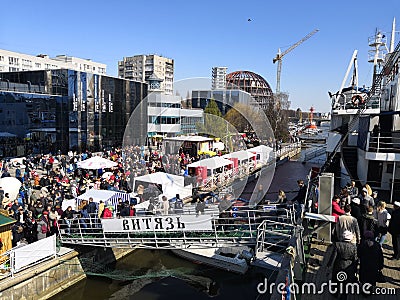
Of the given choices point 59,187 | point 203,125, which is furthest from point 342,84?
point 59,187

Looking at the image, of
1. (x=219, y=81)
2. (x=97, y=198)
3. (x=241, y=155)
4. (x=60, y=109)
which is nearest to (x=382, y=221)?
(x=97, y=198)

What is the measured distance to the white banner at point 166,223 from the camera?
10.1 metres

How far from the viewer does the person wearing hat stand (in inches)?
207

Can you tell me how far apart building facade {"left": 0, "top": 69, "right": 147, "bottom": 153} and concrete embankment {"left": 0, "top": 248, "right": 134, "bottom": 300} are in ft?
69.1

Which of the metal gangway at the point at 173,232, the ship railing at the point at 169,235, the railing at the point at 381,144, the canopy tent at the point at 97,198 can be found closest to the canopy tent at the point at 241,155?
the canopy tent at the point at 97,198

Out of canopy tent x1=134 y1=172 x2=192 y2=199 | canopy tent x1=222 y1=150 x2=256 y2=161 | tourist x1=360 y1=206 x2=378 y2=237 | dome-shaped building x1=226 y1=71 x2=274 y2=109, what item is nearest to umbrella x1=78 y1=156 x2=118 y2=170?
canopy tent x1=134 y1=172 x2=192 y2=199

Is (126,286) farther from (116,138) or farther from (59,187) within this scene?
(116,138)

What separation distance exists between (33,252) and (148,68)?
360ft

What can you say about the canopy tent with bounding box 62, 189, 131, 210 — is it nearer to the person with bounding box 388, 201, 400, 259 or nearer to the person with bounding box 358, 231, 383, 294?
the person with bounding box 388, 201, 400, 259

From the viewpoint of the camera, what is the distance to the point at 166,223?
1027 cm

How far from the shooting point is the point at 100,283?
12586 mm

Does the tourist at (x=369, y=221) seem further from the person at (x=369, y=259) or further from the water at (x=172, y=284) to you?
the water at (x=172, y=284)

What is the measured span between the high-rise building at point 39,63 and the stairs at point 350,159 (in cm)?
5239

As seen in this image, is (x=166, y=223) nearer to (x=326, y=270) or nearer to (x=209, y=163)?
(x=326, y=270)
